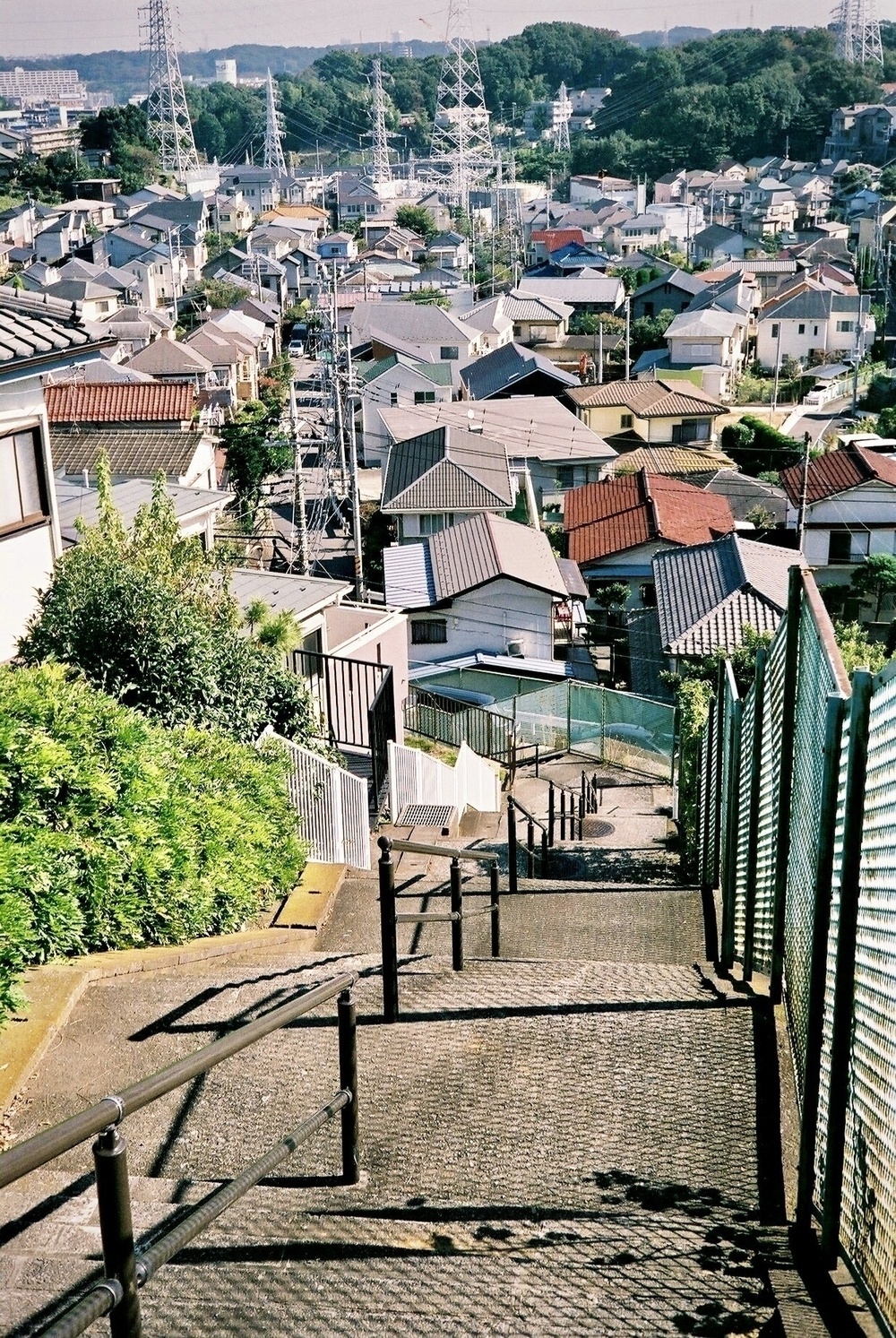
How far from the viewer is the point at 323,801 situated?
26.8ft

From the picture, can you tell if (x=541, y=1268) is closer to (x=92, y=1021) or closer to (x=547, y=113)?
(x=92, y=1021)

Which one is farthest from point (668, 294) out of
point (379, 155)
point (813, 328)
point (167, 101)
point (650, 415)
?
point (167, 101)

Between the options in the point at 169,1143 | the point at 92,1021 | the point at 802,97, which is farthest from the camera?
the point at 802,97

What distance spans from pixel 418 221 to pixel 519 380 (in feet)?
161

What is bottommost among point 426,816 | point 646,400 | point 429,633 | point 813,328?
point 429,633

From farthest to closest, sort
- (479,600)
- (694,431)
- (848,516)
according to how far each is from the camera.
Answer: (694,431) < (848,516) < (479,600)

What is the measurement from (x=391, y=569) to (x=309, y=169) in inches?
4770

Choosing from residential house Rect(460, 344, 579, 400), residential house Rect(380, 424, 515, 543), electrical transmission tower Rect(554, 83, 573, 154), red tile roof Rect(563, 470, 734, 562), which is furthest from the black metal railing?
electrical transmission tower Rect(554, 83, 573, 154)

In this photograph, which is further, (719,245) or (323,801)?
(719,245)

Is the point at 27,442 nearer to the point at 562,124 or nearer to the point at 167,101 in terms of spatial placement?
the point at 167,101

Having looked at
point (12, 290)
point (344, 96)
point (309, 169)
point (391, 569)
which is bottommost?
point (391, 569)

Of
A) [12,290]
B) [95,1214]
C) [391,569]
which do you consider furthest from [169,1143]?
[391,569]

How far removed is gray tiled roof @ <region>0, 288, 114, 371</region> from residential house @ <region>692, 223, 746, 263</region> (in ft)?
253

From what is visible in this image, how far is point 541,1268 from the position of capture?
9.59 feet
